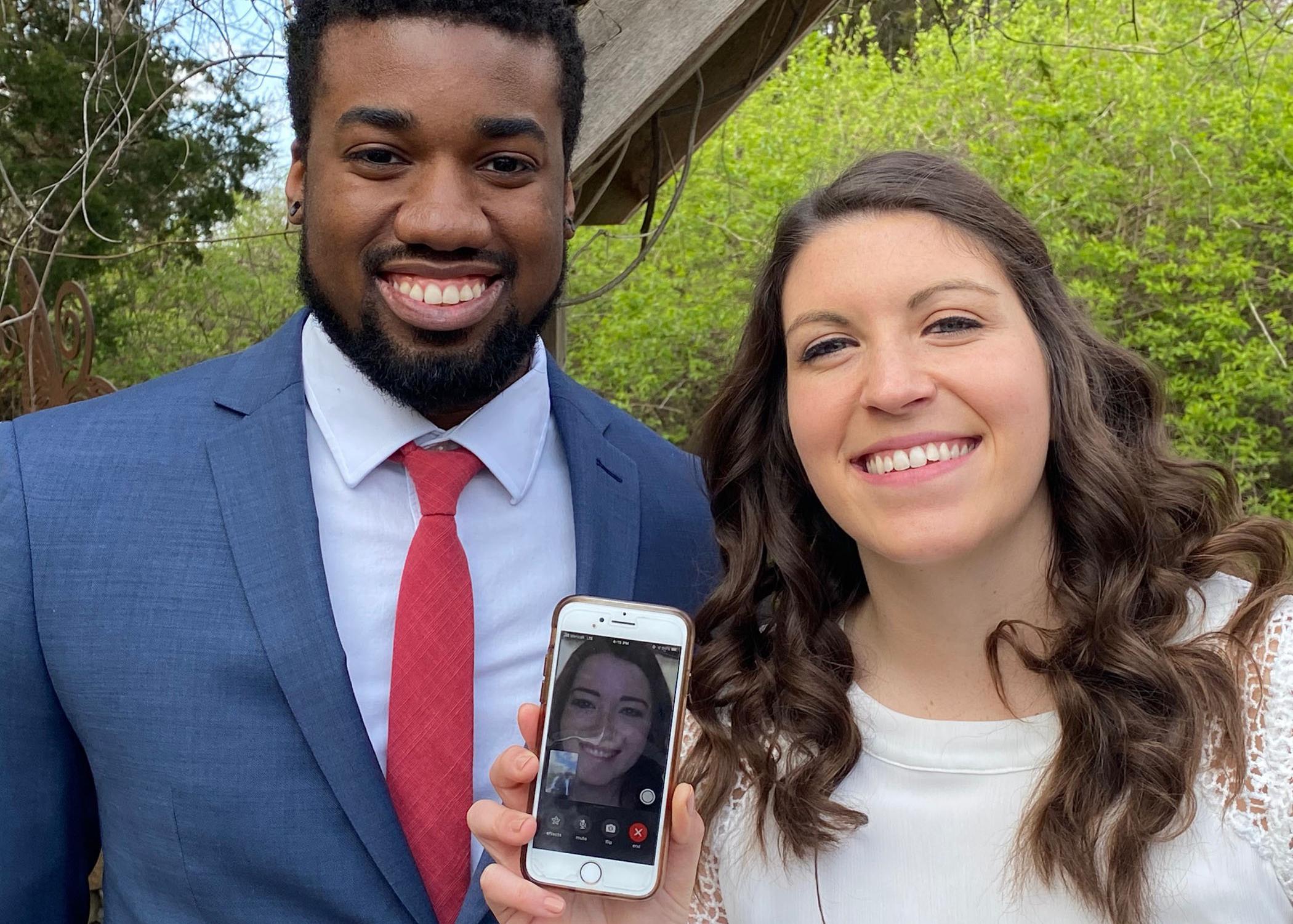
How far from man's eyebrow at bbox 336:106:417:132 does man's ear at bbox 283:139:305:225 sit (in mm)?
233

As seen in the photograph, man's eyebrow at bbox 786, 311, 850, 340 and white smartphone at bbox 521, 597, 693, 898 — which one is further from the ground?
man's eyebrow at bbox 786, 311, 850, 340

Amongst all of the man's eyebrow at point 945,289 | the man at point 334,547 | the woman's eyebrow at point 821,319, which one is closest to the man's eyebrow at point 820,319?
the woman's eyebrow at point 821,319

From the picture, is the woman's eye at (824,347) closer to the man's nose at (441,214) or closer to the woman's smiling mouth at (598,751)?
the man's nose at (441,214)

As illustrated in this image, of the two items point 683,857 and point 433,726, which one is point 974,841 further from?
point 433,726

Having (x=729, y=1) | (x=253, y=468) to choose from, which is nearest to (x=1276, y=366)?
(x=729, y=1)

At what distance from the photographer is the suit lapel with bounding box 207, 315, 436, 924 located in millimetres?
1867

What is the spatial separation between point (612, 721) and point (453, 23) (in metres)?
1.18

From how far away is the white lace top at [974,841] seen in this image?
6.10 feet

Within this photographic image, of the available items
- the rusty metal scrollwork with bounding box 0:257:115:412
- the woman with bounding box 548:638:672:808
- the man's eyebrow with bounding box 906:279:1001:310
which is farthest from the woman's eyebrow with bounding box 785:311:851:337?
the rusty metal scrollwork with bounding box 0:257:115:412

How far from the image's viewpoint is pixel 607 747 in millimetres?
1821

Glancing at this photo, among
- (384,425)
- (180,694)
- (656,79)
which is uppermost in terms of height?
(656,79)

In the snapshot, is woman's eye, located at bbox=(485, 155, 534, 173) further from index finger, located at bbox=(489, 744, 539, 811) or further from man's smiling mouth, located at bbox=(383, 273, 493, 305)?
index finger, located at bbox=(489, 744, 539, 811)

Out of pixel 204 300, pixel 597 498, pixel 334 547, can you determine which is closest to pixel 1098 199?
pixel 204 300

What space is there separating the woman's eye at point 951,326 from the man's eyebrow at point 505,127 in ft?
2.50
